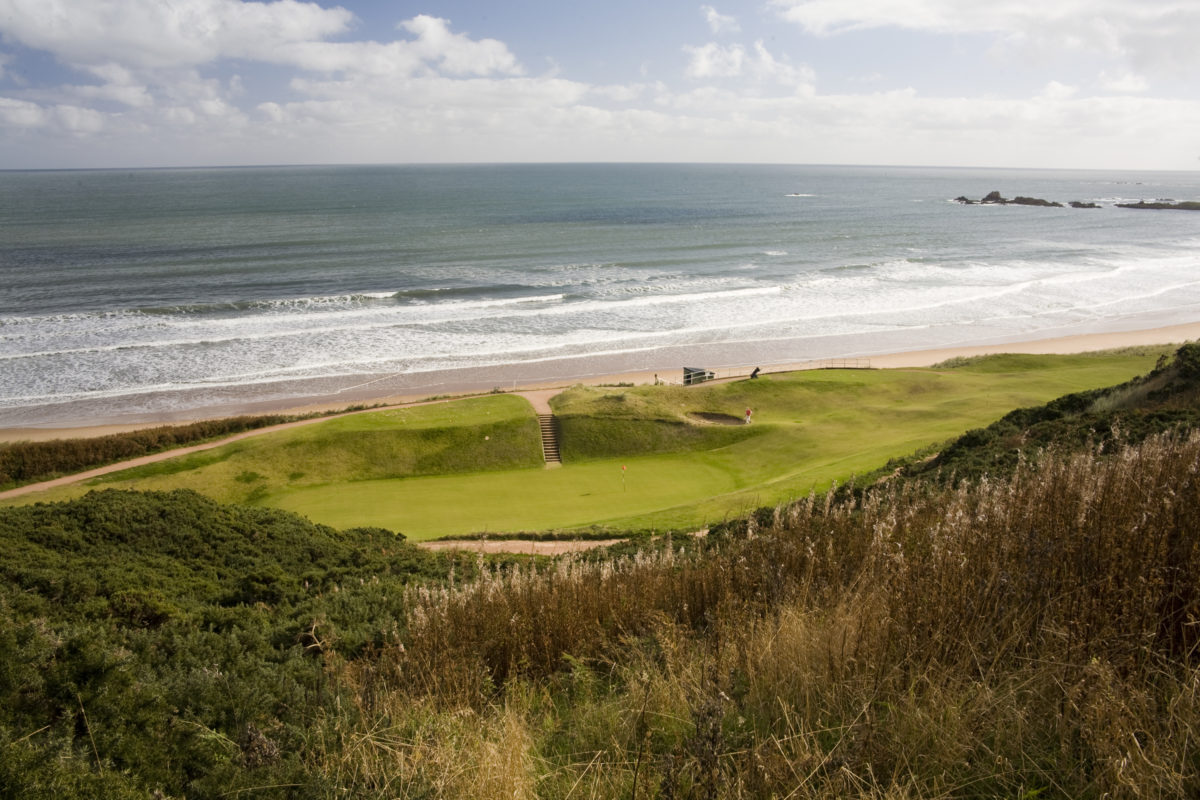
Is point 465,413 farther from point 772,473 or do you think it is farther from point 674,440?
point 772,473

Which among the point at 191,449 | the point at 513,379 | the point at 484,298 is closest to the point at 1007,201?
the point at 484,298

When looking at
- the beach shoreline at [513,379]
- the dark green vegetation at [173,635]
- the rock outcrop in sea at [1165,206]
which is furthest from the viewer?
the rock outcrop in sea at [1165,206]

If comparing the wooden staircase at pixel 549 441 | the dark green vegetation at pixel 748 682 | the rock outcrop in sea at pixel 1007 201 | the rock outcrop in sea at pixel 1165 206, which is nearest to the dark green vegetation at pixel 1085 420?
the dark green vegetation at pixel 748 682

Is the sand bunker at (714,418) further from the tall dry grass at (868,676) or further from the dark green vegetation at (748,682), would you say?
the tall dry grass at (868,676)

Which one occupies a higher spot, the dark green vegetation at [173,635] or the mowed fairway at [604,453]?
the dark green vegetation at [173,635]

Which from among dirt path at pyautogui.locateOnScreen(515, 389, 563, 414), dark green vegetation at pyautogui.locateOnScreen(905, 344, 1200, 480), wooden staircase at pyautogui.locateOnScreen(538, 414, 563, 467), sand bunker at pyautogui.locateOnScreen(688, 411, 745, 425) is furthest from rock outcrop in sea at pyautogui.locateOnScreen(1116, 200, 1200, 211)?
wooden staircase at pyautogui.locateOnScreen(538, 414, 563, 467)

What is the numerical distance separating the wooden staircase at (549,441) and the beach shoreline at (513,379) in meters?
5.77

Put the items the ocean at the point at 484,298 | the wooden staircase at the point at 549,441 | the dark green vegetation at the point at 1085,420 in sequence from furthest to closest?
1. the ocean at the point at 484,298
2. the wooden staircase at the point at 549,441
3. the dark green vegetation at the point at 1085,420

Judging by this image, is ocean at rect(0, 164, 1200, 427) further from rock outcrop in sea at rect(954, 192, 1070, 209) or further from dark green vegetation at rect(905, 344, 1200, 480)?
rock outcrop in sea at rect(954, 192, 1070, 209)

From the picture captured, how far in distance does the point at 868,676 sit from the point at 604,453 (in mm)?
29346

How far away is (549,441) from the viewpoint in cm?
3428

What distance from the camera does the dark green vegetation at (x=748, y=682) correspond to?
3.31 metres

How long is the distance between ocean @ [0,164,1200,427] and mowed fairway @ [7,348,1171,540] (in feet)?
31.3

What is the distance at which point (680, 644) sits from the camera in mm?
5039
